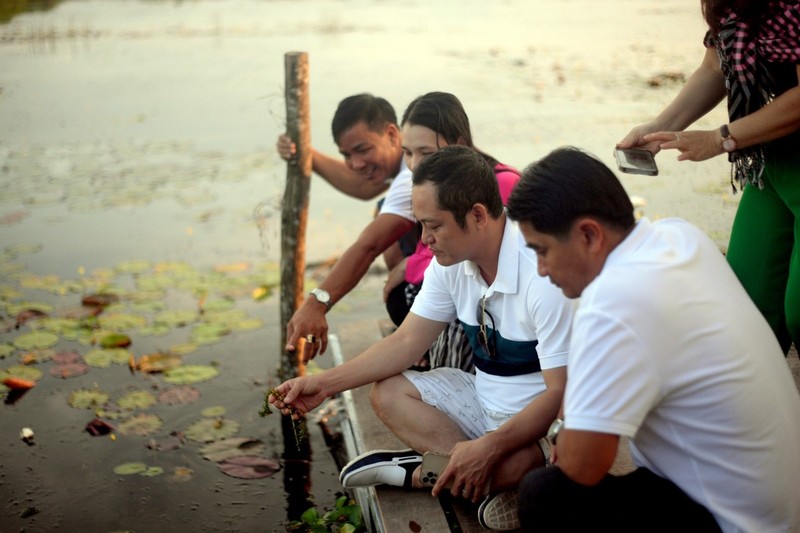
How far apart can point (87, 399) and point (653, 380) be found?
9.92 feet

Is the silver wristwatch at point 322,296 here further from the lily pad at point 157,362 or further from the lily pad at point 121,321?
the lily pad at point 121,321

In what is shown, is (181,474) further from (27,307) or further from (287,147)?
(27,307)

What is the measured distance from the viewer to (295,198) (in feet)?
13.2

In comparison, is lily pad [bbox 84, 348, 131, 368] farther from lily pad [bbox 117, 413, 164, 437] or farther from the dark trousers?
the dark trousers

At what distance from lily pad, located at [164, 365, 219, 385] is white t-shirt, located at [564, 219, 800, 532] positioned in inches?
108

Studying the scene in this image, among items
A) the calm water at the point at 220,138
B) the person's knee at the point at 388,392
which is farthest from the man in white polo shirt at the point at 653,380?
the calm water at the point at 220,138

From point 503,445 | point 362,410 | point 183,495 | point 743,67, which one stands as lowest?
point 183,495

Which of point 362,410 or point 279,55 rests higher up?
point 279,55

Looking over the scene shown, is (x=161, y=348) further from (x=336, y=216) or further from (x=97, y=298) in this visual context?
(x=336, y=216)

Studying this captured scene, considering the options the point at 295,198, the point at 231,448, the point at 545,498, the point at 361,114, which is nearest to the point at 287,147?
the point at 295,198

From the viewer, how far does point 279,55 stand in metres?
10.6

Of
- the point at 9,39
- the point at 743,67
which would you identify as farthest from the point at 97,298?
the point at 9,39

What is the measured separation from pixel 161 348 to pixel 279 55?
21.8 ft

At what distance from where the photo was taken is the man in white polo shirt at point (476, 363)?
2400 mm
